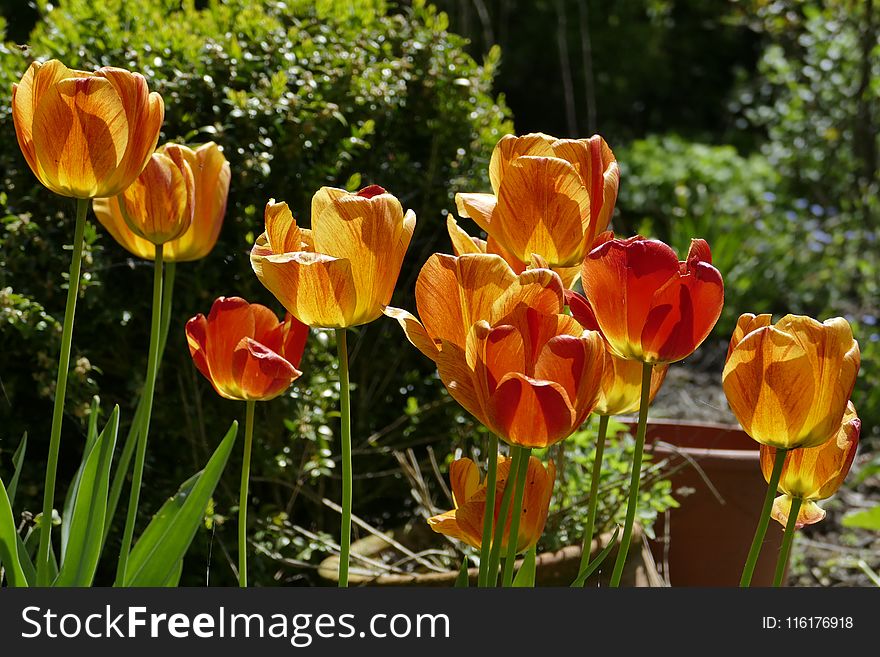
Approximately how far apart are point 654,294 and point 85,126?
0.55m

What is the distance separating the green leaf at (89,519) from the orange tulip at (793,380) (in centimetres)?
68

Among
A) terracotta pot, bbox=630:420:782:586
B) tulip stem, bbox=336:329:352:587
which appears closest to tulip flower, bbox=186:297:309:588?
tulip stem, bbox=336:329:352:587

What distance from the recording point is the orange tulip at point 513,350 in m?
0.82

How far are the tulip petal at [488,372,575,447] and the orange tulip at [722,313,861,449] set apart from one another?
0.49 ft

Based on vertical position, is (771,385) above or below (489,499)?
above

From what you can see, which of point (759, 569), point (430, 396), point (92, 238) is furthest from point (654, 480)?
point (92, 238)

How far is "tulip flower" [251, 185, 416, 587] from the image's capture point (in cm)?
92

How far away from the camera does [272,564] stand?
2.20 meters

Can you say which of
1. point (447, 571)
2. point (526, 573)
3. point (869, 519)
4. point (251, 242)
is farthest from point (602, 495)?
point (869, 519)

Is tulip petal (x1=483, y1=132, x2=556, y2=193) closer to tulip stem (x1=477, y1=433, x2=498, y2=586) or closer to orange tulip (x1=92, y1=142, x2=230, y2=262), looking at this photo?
tulip stem (x1=477, y1=433, x2=498, y2=586)

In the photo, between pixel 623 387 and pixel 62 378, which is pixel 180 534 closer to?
pixel 62 378

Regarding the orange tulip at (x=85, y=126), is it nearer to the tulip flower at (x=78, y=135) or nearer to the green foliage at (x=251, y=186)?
the tulip flower at (x=78, y=135)

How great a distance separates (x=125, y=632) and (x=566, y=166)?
0.54m

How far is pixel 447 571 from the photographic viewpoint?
6.61ft
